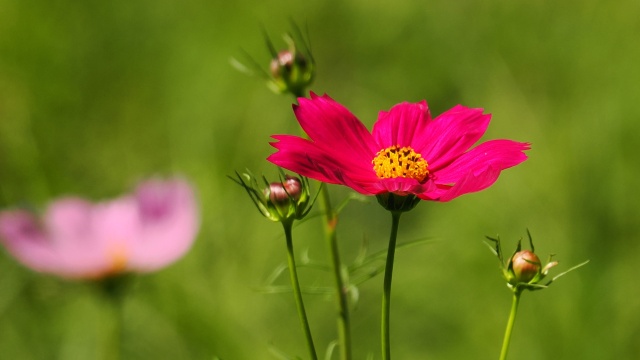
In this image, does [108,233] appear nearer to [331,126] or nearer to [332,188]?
[331,126]

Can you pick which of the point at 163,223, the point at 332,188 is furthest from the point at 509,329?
Result: the point at 332,188

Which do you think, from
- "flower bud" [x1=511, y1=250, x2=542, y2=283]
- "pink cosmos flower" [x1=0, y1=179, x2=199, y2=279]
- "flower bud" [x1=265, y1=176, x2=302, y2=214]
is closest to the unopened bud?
"flower bud" [x1=265, y1=176, x2=302, y2=214]

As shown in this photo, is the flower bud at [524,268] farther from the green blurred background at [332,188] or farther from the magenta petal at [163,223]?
the green blurred background at [332,188]

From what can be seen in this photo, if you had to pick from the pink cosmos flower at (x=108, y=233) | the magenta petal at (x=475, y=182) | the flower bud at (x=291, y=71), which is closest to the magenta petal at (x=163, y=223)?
the pink cosmos flower at (x=108, y=233)

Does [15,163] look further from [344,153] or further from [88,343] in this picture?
[344,153]

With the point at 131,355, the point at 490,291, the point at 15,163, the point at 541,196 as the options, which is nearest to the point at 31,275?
the point at 131,355
